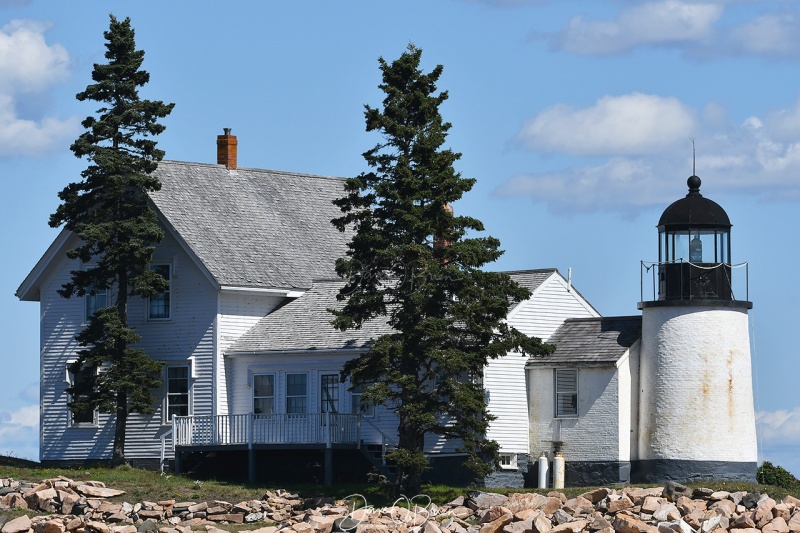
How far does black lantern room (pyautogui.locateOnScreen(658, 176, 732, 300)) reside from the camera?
38.5m

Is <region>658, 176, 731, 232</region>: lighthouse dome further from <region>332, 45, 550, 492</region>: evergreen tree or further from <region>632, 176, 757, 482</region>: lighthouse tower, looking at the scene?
<region>332, 45, 550, 492</region>: evergreen tree

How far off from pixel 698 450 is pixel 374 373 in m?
7.42

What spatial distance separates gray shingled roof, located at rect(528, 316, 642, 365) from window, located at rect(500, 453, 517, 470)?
221 centimetres

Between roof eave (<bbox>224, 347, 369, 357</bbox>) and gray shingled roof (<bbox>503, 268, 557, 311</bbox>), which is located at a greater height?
gray shingled roof (<bbox>503, 268, 557, 311</bbox>)

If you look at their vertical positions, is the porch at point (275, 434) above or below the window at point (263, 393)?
below

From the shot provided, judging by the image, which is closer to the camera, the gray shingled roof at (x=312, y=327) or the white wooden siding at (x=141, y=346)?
the gray shingled roof at (x=312, y=327)

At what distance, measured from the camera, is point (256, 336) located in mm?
42625

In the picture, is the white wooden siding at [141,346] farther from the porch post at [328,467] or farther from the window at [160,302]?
the porch post at [328,467]

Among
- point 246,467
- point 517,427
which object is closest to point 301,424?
point 246,467

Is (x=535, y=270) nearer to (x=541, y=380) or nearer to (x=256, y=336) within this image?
(x=541, y=380)

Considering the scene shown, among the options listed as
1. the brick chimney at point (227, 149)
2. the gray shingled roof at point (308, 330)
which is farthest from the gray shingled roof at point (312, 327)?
the brick chimney at point (227, 149)

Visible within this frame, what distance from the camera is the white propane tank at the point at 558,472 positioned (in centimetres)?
3856

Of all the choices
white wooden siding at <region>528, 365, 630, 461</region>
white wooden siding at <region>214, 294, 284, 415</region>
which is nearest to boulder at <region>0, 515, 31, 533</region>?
white wooden siding at <region>214, 294, 284, 415</region>

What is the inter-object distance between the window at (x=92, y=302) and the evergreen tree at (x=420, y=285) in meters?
9.09
